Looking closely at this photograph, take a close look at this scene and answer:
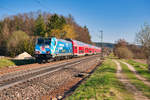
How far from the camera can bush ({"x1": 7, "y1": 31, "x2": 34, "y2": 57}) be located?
34.5m

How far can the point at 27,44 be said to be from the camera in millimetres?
35062

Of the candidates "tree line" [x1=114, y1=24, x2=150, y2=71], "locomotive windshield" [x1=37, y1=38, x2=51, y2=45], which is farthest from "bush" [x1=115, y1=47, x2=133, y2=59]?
"locomotive windshield" [x1=37, y1=38, x2=51, y2=45]

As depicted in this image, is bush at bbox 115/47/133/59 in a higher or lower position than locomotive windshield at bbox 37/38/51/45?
lower

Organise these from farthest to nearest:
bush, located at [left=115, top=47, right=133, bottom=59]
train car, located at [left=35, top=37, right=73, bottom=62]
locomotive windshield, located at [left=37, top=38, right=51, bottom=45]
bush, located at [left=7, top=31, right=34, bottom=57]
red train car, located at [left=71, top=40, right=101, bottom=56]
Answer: bush, located at [left=115, top=47, right=133, bottom=59] < bush, located at [left=7, top=31, right=34, bottom=57] < red train car, located at [left=71, top=40, right=101, bottom=56] < locomotive windshield, located at [left=37, top=38, right=51, bottom=45] < train car, located at [left=35, top=37, right=73, bottom=62]

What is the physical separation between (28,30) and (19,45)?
112ft

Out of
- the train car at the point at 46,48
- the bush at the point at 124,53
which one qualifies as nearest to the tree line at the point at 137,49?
the bush at the point at 124,53

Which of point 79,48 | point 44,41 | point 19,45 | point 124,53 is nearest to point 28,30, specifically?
point 19,45

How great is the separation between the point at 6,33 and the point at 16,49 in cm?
1368

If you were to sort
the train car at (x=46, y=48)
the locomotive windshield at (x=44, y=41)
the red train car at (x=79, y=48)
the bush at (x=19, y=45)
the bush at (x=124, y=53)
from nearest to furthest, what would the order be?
the train car at (x=46, y=48) → the locomotive windshield at (x=44, y=41) → the red train car at (x=79, y=48) → the bush at (x=19, y=45) → the bush at (x=124, y=53)

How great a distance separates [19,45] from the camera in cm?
3697

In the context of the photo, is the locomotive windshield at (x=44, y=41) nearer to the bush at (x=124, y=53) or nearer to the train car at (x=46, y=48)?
the train car at (x=46, y=48)

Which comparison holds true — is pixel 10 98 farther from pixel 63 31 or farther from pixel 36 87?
pixel 63 31

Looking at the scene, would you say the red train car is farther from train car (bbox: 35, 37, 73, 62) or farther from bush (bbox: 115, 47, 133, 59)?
train car (bbox: 35, 37, 73, 62)

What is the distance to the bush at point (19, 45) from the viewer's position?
113 ft
